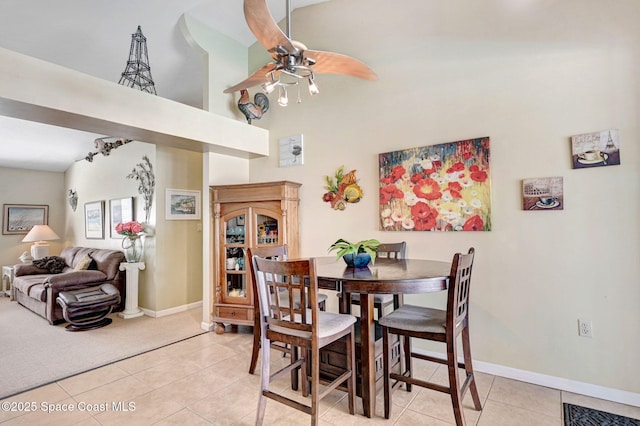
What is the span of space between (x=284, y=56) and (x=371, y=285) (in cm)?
150

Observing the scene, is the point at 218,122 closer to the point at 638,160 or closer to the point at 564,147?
the point at 564,147

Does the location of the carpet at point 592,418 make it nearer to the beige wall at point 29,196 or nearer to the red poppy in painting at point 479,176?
the red poppy in painting at point 479,176

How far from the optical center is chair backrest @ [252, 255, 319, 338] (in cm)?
171

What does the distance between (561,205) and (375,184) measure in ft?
4.83

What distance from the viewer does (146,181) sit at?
4.56 m

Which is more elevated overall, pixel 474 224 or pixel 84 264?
pixel 474 224

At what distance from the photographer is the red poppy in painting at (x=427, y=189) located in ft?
9.01

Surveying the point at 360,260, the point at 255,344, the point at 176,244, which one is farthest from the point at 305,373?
the point at 176,244

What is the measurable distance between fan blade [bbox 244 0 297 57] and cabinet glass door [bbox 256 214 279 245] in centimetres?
186

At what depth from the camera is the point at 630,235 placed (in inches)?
81.9

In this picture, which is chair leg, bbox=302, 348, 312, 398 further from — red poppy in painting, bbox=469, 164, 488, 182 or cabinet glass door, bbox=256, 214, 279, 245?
red poppy in painting, bbox=469, 164, 488, 182

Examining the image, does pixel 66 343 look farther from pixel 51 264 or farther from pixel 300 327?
pixel 51 264

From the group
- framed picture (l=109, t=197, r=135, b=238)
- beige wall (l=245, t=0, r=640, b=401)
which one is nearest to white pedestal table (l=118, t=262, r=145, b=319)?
framed picture (l=109, t=197, r=135, b=238)

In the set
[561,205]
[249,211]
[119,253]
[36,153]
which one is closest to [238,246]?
[249,211]
